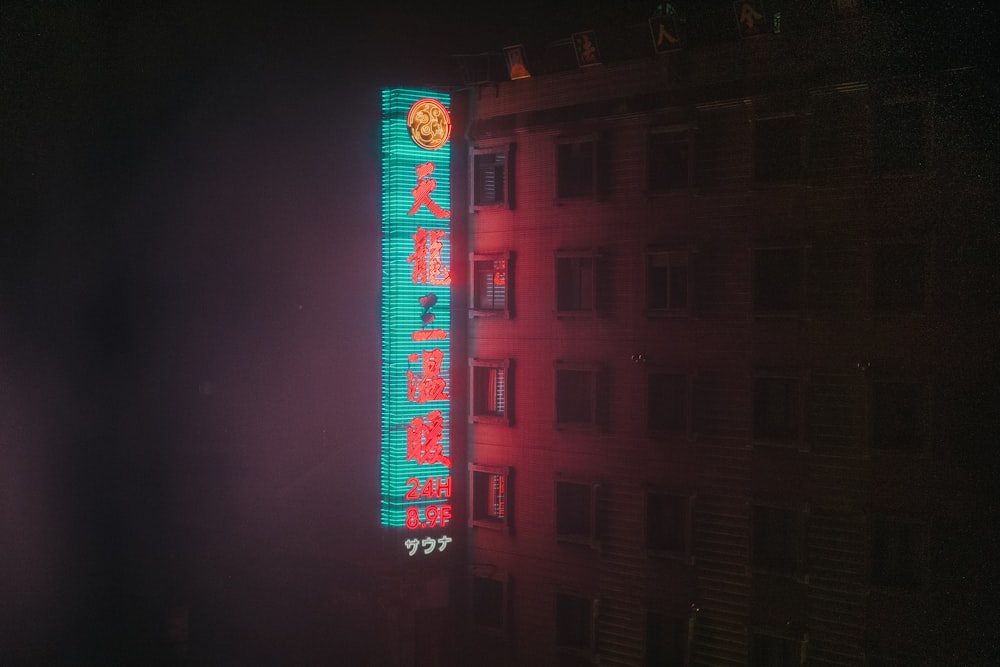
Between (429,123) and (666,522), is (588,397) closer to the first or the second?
(666,522)

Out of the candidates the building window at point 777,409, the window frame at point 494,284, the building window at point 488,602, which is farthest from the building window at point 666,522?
the window frame at point 494,284

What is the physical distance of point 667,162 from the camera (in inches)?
827

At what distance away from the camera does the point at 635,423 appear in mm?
21438

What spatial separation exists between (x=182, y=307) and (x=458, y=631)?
16136mm

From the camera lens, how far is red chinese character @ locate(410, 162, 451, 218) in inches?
898

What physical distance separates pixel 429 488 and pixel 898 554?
12.9 metres

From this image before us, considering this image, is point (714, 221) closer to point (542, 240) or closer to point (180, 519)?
point (542, 240)

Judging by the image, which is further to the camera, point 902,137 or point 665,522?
point 665,522

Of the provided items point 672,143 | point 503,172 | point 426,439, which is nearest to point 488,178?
point 503,172

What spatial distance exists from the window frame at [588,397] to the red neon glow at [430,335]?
3595 millimetres

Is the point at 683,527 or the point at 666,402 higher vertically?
the point at 666,402

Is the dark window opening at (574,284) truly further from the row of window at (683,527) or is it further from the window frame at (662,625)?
the window frame at (662,625)

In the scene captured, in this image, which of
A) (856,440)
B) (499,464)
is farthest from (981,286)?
(499,464)

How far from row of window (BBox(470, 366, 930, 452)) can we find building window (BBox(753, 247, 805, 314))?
189cm
